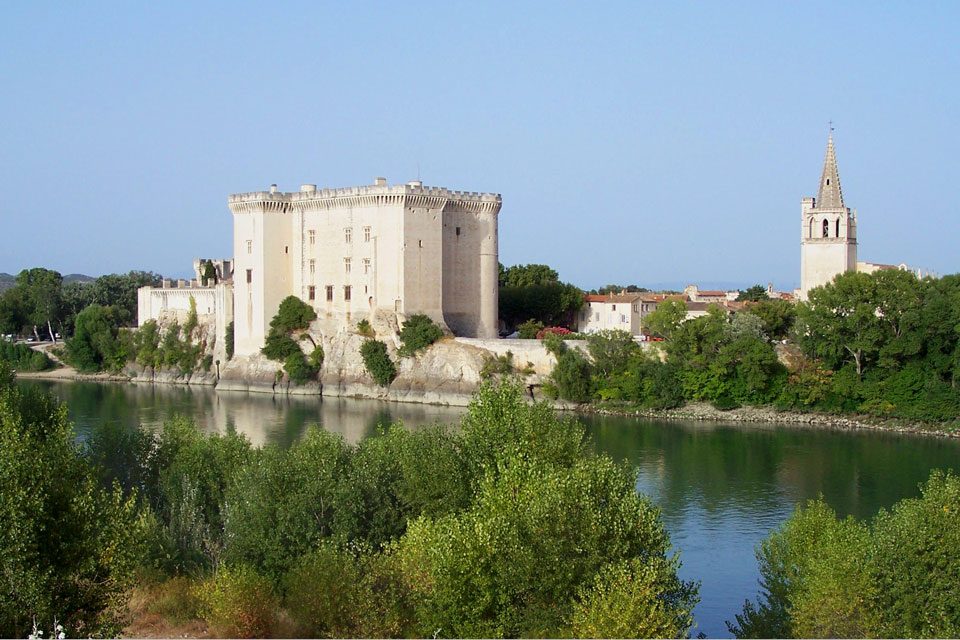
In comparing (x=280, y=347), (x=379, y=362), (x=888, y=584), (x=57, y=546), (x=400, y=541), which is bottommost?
(x=888, y=584)

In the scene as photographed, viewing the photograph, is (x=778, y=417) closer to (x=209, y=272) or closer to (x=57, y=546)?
(x=57, y=546)

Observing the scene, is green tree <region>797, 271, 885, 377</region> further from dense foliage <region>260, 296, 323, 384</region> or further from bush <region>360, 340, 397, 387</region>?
dense foliage <region>260, 296, 323, 384</region>

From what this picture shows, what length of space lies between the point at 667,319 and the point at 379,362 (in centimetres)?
991

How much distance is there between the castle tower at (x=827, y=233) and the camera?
135 ft

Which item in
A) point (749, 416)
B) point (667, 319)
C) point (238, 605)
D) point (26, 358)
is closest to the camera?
point (238, 605)

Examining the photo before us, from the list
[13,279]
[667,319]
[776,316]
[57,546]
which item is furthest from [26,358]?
[13,279]

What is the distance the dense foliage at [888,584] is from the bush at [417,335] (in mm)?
25593

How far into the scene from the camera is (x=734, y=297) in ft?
196

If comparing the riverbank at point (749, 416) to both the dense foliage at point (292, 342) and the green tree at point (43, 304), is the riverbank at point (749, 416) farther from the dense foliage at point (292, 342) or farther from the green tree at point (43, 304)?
the green tree at point (43, 304)

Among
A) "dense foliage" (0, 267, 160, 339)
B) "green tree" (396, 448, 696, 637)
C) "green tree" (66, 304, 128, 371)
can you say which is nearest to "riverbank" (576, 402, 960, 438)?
"green tree" (396, 448, 696, 637)

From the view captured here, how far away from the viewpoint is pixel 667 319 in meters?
35.8

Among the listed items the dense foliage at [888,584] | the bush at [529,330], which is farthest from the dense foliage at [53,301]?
the dense foliage at [888,584]

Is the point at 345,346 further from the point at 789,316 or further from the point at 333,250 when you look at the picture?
the point at 789,316

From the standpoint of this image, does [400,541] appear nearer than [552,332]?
Yes
